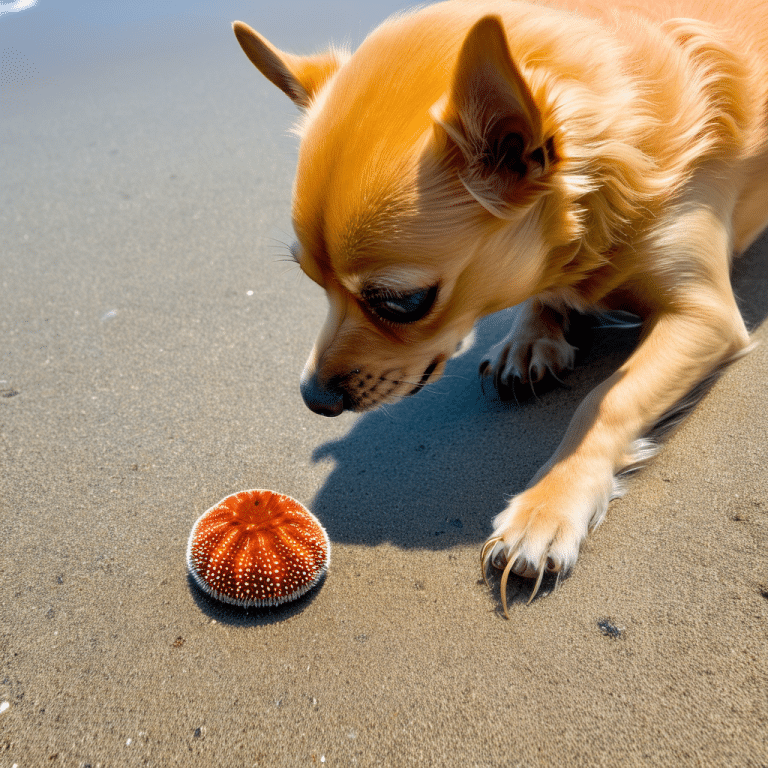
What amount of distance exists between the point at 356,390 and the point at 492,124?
853mm

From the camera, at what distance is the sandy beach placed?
1.49m

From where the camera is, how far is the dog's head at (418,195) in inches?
66.7

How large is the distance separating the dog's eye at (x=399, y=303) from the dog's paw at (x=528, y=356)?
783mm

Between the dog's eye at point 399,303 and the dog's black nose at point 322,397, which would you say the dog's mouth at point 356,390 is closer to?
the dog's black nose at point 322,397

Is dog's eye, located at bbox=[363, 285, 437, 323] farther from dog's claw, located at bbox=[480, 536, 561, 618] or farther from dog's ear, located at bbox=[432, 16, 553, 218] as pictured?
dog's claw, located at bbox=[480, 536, 561, 618]

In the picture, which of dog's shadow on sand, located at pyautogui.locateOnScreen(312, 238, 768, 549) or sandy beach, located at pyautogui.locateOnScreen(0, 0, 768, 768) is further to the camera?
dog's shadow on sand, located at pyautogui.locateOnScreen(312, 238, 768, 549)

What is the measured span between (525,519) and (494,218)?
0.86 metres

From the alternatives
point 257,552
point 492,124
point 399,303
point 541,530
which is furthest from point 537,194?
point 257,552

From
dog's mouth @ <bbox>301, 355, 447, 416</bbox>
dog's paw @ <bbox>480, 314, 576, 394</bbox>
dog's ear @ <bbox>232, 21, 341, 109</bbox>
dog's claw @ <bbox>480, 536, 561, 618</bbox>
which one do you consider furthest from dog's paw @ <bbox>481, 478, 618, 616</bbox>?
dog's ear @ <bbox>232, 21, 341, 109</bbox>

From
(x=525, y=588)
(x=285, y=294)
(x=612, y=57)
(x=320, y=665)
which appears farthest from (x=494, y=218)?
(x=285, y=294)

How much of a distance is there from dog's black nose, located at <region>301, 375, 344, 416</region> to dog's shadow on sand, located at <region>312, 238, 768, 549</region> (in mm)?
337

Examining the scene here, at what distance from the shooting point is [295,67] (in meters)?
2.31

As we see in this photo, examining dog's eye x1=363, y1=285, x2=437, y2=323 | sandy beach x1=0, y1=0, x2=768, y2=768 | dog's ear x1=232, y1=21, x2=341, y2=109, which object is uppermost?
dog's ear x1=232, y1=21, x2=341, y2=109

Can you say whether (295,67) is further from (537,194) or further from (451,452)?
(451,452)
